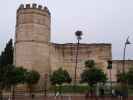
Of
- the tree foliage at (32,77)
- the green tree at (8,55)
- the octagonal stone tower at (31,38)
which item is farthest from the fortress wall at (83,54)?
the tree foliage at (32,77)

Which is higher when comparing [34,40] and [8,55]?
[34,40]

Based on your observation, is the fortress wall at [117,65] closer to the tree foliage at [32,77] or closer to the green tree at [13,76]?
the tree foliage at [32,77]

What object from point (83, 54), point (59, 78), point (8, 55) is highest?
point (83, 54)

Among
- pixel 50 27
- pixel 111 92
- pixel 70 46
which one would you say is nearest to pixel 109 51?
pixel 70 46

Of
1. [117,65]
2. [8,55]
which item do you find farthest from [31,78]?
[117,65]

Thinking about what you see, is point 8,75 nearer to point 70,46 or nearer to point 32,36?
point 32,36

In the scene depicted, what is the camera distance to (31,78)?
37125 mm

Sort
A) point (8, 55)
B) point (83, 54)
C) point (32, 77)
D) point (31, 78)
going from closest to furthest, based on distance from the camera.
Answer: point (31, 78) < point (32, 77) < point (8, 55) < point (83, 54)

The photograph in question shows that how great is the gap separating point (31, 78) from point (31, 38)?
18.1ft

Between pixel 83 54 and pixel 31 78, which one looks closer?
pixel 31 78

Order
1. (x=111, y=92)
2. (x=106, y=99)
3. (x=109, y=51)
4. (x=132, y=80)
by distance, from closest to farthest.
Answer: (x=106, y=99), (x=111, y=92), (x=132, y=80), (x=109, y=51)

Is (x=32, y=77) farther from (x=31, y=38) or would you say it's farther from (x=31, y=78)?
(x=31, y=38)

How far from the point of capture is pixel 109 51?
152ft

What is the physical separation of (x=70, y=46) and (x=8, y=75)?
1589cm
